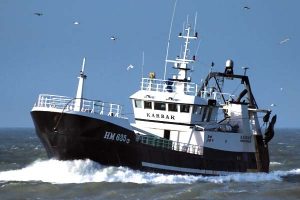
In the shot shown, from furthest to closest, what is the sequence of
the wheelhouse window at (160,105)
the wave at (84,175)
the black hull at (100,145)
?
the wheelhouse window at (160,105)
the wave at (84,175)
the black hull at (100,145)

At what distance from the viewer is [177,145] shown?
34.5m

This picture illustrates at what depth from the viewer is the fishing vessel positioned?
3117cm

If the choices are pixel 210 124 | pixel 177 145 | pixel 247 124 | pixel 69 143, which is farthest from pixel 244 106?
pixel 69 143

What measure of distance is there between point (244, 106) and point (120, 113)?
9722 millimetres

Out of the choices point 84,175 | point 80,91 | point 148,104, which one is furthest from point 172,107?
point 84,175

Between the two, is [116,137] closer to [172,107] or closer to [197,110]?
[172,107]

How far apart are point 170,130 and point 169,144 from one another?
1.82m

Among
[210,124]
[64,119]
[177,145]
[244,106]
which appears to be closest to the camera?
[64,119]

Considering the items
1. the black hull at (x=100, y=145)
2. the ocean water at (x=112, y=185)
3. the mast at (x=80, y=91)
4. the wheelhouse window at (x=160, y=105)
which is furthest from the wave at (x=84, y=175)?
the wheelhouse window at (x=160, y=105)

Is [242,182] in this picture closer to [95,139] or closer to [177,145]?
[177,145]

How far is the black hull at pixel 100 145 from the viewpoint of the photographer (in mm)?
30969

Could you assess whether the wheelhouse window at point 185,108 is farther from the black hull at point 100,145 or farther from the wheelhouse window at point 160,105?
the black hull at point 100,145

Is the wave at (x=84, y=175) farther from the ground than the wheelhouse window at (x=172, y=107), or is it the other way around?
the wheelhouse window at (x=172, y=107)

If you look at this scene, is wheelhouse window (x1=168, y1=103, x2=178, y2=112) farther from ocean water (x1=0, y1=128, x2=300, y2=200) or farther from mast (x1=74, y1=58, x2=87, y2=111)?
mast (x1=74, y1=58, x2=87, y2=111)
